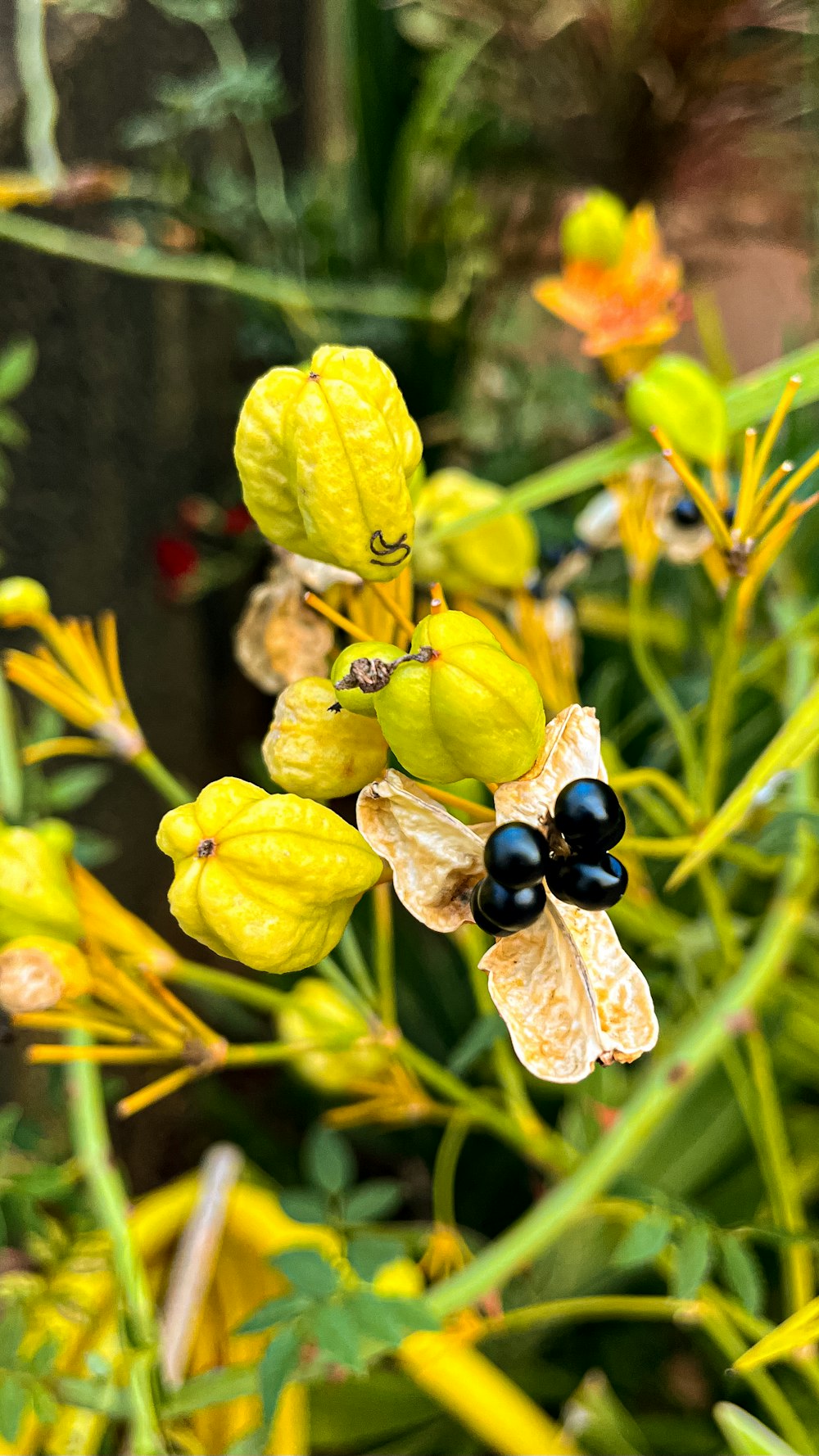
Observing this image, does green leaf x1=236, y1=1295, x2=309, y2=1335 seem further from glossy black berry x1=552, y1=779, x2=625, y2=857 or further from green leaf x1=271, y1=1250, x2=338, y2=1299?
glossy black berry x1=552, y1=779, x2=625, y2=857

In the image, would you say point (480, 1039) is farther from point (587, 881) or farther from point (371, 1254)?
point (587, 881)

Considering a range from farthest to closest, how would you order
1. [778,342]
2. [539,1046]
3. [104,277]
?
[778,342] → [104,277] → [539,1046]

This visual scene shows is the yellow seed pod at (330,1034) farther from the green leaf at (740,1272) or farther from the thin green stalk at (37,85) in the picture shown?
the thin green stalk at (37,85)

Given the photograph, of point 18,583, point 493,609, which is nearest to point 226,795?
point 18,583

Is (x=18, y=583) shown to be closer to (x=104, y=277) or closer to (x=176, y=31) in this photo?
(x=104, y=277)

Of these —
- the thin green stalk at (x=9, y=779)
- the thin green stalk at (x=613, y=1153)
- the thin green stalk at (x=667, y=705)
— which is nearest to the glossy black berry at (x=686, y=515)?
the thin green stalk at (x=667, y=705)
